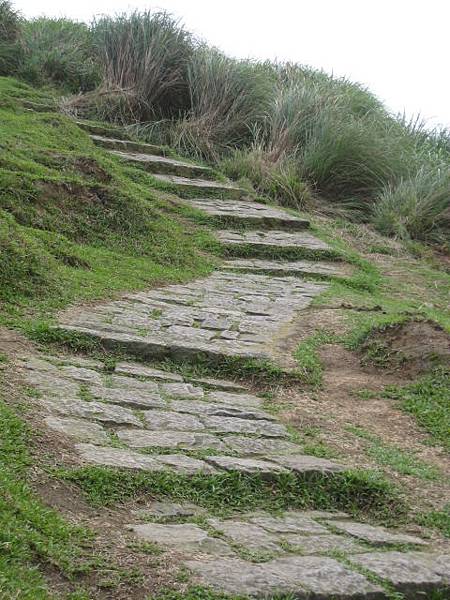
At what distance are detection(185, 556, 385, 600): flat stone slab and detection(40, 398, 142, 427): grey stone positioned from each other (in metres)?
1.13

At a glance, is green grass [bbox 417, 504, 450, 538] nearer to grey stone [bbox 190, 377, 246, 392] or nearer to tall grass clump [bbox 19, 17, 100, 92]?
grey stone [bbox 190, 377, 246, 392]

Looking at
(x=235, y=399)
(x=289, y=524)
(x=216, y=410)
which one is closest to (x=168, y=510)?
(x=289, y=524)

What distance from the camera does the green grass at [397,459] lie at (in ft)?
12.5

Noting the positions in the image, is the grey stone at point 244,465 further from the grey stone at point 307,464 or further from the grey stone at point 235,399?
the grey stone at point 235,399

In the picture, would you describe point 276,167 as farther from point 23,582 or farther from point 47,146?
point 23,582

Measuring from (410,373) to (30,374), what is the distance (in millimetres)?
2390

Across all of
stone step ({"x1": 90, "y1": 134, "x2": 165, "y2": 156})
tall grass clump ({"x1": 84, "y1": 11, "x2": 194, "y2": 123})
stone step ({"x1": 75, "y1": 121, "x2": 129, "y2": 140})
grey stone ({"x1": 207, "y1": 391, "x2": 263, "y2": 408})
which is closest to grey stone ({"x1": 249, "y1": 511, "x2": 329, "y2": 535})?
grey stone ({"x1": 207, "y1": 391, "x2": 263, "y2": 408})

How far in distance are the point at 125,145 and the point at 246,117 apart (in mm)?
2220

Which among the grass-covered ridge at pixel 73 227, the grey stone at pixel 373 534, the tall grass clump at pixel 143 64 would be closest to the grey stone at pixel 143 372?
the grass-covered ridge at pixel 73 227

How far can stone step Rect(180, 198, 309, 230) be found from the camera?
902cm

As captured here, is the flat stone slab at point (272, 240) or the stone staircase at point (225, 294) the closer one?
the stone staircase at point (225, 294)

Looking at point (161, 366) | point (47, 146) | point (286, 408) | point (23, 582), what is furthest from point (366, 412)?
point (47, 146)

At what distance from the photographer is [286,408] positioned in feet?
14.6

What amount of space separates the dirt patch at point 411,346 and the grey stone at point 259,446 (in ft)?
4.99
